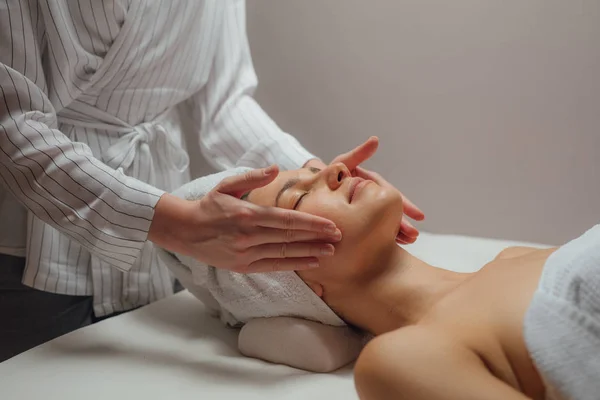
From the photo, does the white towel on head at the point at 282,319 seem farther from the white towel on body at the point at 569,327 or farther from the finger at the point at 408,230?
the white towel on body at the point at 569,327

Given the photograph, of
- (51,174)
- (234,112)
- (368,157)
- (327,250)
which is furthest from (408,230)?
(51,174)

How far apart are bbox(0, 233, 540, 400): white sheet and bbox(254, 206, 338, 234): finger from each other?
0.30 meters

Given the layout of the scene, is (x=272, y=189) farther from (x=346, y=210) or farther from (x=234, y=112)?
(x=234, y=112)

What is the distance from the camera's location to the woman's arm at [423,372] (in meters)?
0.85

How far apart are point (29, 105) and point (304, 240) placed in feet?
1.95

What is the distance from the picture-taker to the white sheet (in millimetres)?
1126

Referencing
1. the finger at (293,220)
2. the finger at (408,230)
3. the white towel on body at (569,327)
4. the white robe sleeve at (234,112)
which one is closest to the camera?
the white towel on body at (569,327)

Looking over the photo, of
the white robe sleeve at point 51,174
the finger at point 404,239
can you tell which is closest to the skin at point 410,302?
the finger at point 404,239

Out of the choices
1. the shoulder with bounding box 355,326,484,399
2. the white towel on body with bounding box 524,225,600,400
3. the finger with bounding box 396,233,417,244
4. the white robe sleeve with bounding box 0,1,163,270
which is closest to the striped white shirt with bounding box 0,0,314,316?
the white robe sleeve with bounding box 0,1,163,270

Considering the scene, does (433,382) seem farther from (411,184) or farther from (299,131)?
(299,131)

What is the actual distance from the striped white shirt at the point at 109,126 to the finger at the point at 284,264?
0.23 metres

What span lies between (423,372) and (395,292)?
33cm

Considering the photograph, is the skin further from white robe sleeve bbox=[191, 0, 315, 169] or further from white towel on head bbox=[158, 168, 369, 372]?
white robe sleeve bbox=[191, 0, 315, 169]

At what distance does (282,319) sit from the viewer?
1319mm
